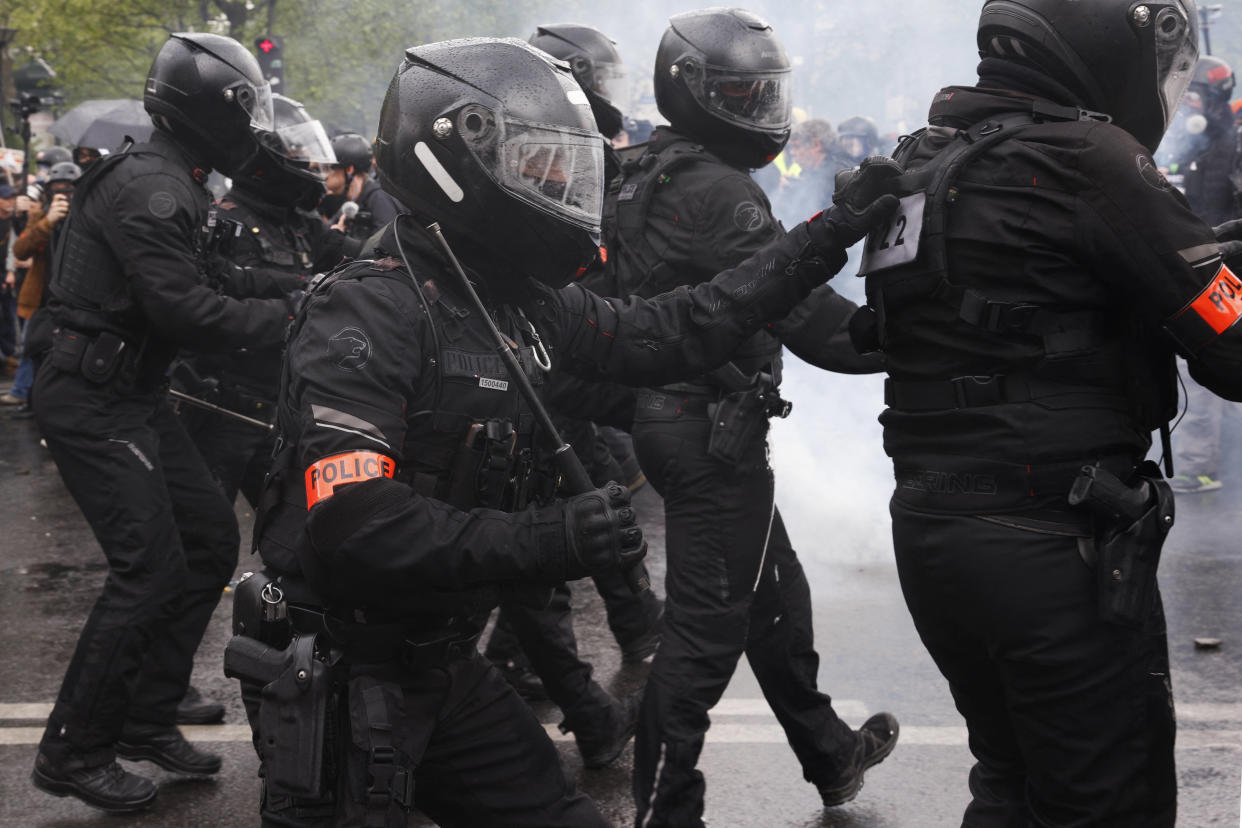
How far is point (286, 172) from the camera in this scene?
5.23 meters

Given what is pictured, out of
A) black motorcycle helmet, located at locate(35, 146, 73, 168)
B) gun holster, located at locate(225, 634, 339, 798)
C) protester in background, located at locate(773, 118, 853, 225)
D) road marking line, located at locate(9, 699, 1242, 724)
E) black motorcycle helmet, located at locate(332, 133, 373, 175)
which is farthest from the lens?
black motorcycle helmet, located at locate(35, 146, 73, 168)

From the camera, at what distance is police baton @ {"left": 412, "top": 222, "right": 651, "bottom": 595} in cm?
249

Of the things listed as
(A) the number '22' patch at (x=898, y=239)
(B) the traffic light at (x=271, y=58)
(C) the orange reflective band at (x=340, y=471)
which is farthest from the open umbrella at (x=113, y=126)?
(C) the orange reflective band at (x=340, y=471)

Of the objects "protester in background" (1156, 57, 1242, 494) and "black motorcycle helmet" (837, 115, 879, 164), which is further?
"black motorcycle helmet" (837, 115, 879, 164)

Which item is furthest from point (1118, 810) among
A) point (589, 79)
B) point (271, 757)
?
point (589, 79)

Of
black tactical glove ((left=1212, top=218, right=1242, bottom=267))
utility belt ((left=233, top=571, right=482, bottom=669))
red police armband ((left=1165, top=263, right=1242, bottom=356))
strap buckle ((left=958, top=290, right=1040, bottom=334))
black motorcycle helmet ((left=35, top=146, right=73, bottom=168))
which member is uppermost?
black tactical glove ((left=1212, top=218, right=1242, bottom=267))

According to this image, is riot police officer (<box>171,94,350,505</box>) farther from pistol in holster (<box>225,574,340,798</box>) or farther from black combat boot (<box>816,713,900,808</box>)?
pistol in holster (<box>225,574,340,798</box>)

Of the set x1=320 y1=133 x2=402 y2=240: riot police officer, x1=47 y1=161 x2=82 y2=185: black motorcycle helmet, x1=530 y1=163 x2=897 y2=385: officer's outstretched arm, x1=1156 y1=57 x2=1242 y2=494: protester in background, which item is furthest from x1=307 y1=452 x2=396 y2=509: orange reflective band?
x1=47 y1=161 x2=82 y2=185: black motorcycle helmet

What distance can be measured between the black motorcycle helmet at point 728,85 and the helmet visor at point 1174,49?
5.17ft

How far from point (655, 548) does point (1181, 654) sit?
2877 mm

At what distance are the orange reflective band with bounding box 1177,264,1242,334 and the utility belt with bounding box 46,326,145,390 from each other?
3.22m

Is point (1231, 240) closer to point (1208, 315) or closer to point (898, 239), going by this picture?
point (1208, 315)

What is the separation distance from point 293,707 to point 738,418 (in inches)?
70.5

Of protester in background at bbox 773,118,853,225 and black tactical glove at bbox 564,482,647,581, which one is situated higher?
black tactical glove at bbox 564,482,647,581
